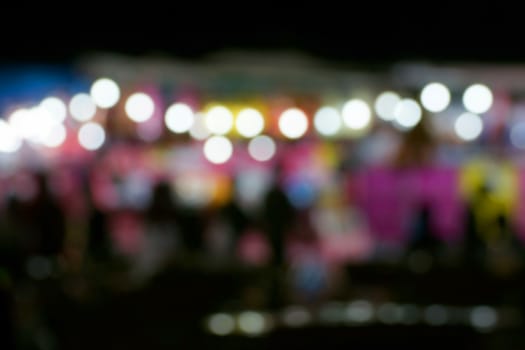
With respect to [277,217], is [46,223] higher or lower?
higher

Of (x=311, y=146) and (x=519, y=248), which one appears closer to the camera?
(x=519, y=248)

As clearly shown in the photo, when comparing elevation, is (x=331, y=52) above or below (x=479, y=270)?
above

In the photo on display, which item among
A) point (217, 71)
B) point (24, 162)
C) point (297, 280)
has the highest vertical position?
point (217, 71)

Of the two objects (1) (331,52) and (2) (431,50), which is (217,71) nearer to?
(1) (331,52)

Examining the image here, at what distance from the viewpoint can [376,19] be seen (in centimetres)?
1224

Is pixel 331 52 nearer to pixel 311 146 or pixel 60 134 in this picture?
pixel 311 146

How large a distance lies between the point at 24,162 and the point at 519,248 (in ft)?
21.6

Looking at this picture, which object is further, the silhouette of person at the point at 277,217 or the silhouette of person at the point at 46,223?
the silhouette of person at the point at 277,217

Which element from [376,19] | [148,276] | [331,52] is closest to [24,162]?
[148,276]

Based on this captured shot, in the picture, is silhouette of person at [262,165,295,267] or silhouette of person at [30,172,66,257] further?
silhouette of person at [262,165,295,267]

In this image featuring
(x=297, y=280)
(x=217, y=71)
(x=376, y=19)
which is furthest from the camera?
(x=217, y=71)

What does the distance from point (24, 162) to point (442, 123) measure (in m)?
5.58

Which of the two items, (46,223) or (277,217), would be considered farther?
(277,217)

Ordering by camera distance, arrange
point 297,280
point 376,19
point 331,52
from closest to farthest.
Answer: point 376,19 → point 331,52 → point 297,280
